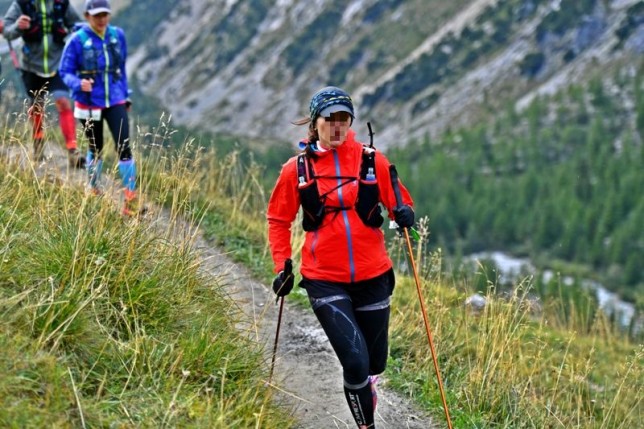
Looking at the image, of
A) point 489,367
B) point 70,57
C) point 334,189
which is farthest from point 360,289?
point 70,57

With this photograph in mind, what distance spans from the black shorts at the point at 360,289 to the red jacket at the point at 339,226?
41mm

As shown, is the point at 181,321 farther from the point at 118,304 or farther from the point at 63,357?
the point at 63,357

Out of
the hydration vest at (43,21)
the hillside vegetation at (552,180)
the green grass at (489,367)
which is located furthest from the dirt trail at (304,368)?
the hillside vegetation at (552,180)

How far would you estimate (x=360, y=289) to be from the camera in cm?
438

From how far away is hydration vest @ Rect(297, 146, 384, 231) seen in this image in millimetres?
4246

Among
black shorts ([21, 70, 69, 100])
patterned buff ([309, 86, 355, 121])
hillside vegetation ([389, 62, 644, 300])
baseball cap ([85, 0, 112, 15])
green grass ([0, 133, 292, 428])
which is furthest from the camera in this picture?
hillside vegetation ([389, 62, 644, 300])

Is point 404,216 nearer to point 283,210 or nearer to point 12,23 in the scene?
point 283,210

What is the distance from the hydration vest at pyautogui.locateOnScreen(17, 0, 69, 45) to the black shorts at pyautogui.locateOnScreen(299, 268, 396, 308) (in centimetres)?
548

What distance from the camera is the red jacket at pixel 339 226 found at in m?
4.25

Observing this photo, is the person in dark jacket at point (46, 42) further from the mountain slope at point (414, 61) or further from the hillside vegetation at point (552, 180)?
the mountain slope at point (414, 61)

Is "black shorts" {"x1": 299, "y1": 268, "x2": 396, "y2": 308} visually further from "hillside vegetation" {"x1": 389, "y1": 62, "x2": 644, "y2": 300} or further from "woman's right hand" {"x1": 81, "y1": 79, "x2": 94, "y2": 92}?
"hillside vegetation" {"x1": 389, "y1": 62, "x2": 644, "y2": 300}

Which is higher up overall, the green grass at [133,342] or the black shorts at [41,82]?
the black shorts at [41,82]

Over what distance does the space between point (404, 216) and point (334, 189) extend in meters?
0.48

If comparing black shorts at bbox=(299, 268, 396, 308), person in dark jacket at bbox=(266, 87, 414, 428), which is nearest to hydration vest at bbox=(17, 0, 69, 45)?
person in dark jacket at bbox=(266, 87, 414, 428)
